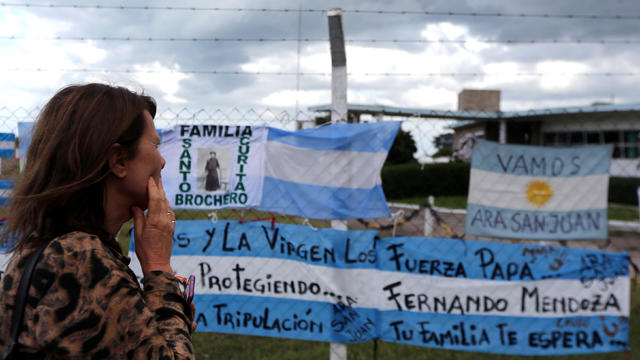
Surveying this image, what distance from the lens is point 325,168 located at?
11.2ft

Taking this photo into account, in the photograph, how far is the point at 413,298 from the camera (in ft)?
11.4

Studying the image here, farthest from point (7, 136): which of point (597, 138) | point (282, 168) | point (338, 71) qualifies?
point (597, 138)

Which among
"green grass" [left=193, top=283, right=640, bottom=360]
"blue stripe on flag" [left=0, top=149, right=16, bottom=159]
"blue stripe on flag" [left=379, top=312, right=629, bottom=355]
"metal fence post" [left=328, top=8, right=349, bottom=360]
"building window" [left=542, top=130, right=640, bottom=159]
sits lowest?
"green grass" [left=193, top=283, right=640, bottom=360]

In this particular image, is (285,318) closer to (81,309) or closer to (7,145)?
(7,145)

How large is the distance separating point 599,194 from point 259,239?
8.34ft

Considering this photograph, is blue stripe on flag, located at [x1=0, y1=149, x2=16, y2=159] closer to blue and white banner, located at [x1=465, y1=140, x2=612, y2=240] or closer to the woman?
the woman

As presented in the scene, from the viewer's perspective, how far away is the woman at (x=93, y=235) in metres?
0.97

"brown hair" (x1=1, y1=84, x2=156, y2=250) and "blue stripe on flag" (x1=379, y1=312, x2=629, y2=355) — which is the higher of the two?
"brown hair" (x1=1, y1=84, x2=156, y2=250)

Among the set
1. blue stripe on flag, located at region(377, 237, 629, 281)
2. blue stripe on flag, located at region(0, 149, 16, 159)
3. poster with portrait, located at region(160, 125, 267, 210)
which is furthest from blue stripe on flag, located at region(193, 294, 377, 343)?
blue stripe on flag, located at region(0, 149, 16, 159)

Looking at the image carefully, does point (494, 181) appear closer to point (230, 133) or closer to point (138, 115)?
point (230, 133)

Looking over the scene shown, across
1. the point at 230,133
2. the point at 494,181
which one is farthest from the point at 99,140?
the point at 494,181

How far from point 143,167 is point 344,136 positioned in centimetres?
231

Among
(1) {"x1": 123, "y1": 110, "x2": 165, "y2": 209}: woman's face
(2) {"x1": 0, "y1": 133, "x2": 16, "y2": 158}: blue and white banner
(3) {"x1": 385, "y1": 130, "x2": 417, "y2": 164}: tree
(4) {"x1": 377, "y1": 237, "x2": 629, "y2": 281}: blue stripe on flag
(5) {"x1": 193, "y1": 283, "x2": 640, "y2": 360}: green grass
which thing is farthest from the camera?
(3) {"x1": 385, "y1": 130, "x2": 417, "y2": 164}: tree

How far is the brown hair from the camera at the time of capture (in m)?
1.06
